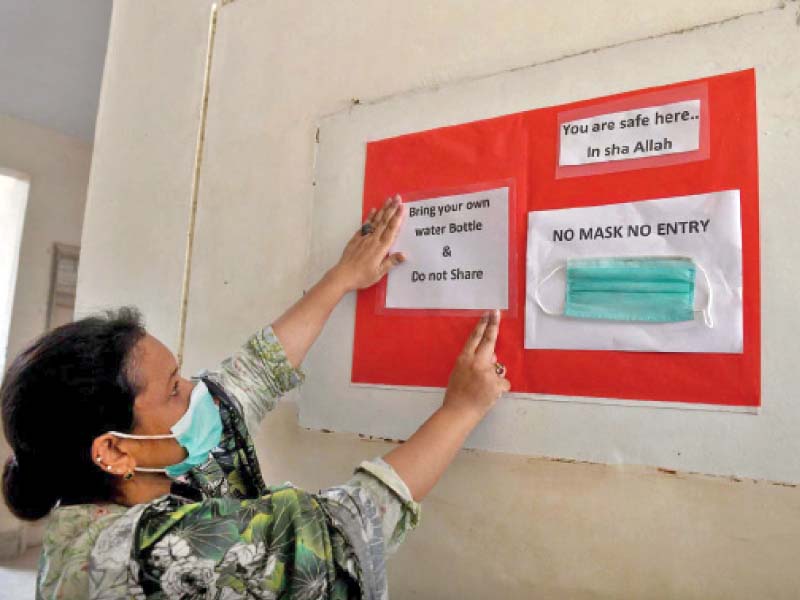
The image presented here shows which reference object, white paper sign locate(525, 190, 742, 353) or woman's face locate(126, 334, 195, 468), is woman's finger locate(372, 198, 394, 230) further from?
woman's face locate(126, 334, 195, 468)

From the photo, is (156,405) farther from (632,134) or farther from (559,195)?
(632,134)

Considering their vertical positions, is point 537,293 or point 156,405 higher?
point 537,293

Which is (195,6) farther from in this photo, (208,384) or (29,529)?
(29,529)

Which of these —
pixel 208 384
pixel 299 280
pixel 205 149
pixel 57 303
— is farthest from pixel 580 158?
pixel 57 303

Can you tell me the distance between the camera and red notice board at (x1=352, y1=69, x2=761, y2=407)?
29.4 inches

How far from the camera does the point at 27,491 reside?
2.58 ft

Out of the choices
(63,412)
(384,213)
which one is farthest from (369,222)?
(63,412)

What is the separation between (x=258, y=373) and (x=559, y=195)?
0.58 m

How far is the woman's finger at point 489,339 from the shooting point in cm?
87

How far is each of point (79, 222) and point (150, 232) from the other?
2940 mm

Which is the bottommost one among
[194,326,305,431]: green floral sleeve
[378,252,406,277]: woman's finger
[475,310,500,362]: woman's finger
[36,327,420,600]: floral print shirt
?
[36,327,420,600]: floral print shirt

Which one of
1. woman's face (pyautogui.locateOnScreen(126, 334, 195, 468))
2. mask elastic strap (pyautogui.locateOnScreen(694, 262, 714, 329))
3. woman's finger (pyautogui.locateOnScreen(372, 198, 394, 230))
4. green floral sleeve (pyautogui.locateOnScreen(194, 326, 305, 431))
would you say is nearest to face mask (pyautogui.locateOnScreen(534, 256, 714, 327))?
mask elastic strap (pyautogui.locateOnScreen(694, 262, 714, 329))

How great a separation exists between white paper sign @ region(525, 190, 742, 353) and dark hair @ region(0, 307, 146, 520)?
588 mm

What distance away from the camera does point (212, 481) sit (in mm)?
904
